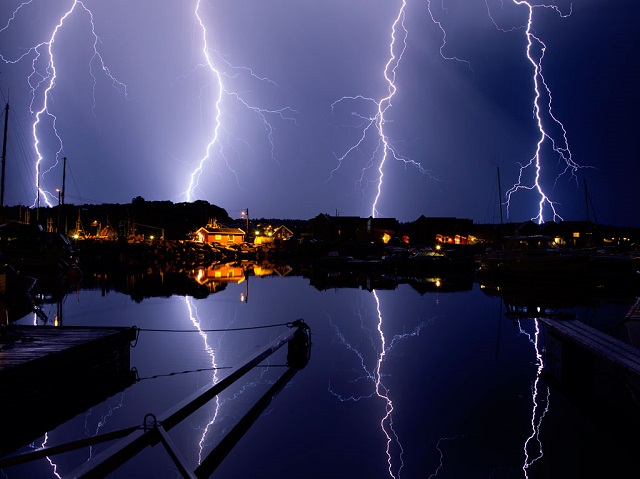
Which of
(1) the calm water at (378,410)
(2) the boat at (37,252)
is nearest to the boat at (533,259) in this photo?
(1) the calm water at (378,410)

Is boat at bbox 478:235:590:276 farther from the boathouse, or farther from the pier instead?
the boathouse

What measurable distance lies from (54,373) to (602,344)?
827cm

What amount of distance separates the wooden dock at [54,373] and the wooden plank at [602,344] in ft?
24.4

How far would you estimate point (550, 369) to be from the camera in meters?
A: 8.48

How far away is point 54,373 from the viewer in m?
7.02

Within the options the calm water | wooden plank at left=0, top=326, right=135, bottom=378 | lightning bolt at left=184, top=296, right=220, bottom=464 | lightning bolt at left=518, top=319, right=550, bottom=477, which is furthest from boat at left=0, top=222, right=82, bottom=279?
lightning bolt at left=518, top=319, right=550, bottom=477

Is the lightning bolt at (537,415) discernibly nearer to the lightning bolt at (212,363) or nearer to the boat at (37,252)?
the lightning bolt at (212,363)

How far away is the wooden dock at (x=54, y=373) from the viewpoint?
6102 millimetres

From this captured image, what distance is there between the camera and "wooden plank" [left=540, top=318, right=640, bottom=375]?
5834 millimetres

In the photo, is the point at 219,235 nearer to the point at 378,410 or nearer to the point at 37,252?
the point at 37,252

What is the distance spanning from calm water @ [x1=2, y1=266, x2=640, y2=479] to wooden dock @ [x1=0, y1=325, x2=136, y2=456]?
0.35 metres

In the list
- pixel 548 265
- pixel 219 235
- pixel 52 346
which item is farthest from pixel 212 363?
pixel 219 235

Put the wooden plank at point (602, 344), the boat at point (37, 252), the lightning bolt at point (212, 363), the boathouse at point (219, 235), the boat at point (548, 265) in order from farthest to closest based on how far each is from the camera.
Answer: the boathouse at point (219, 235) < the boat at point (37, 252) < the boat at point (548, 265) < the wooden plank at point (602, 344) < the lightning bolt at point (212, 363)

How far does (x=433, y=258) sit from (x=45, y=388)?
4311 centimetres
